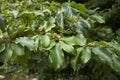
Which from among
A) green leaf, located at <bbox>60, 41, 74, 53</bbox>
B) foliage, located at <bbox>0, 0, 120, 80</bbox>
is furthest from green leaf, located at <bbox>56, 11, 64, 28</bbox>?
green leaf, located at <bbox>60, 41, 74, 53</bbox>

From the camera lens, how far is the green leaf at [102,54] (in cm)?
160

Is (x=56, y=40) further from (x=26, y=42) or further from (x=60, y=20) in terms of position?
(x=60, y=20)

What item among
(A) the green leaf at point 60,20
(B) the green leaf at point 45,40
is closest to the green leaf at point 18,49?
(B) the green leaf at point 45,40

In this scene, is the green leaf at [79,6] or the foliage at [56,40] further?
the green leaf at [79,6]

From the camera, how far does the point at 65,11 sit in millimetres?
1929

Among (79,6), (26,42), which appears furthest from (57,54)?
(79,6)

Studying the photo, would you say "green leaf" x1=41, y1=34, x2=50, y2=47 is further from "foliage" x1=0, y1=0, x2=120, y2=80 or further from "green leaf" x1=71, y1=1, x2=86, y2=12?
"green leaf" x1=71, y1=1, x2=86, y2=12

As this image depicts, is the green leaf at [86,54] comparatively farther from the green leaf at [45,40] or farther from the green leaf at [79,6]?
the green leaf at [79,6]

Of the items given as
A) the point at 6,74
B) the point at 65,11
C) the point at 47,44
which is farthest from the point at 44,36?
the point at 6,74

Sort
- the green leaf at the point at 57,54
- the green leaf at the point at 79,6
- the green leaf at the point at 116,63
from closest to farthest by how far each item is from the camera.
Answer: the green leaf at the point at 57,54
the green leaf at the point at 116,63
the green leaf at the point at 79,6

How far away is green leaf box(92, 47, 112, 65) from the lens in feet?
5.26

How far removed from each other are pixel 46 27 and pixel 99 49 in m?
0.36

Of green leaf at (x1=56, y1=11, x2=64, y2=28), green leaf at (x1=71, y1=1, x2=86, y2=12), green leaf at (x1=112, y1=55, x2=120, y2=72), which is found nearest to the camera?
green leaf at (x1=112, y1=55, x2=120, y2=72)

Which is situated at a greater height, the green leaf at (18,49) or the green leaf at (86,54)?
the green leaf at (18,49)
